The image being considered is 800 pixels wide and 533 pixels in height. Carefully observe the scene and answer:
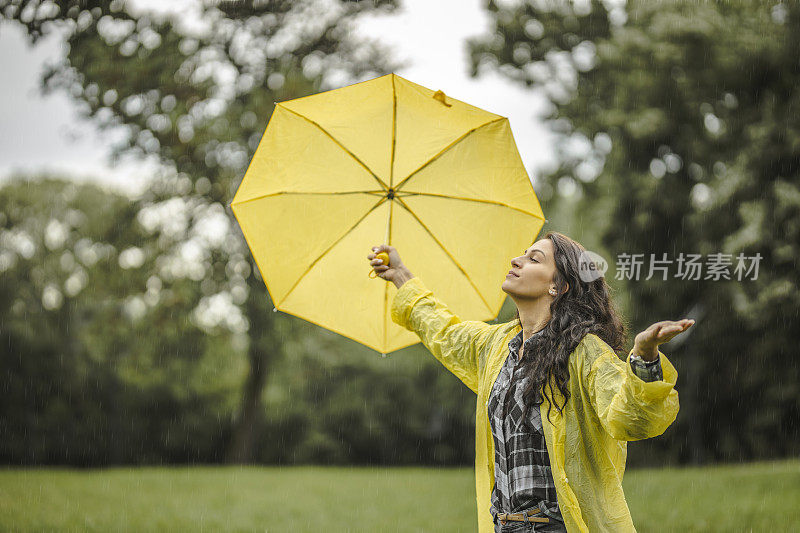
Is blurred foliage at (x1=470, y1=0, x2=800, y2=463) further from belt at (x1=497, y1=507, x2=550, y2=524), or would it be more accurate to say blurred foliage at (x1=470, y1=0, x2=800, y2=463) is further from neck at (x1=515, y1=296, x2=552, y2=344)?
belt at (x1=497, y1=507, x2=550, y2=524)

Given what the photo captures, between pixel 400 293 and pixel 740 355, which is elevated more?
pixel 400 293

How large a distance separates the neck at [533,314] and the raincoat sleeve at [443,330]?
0.78 feet

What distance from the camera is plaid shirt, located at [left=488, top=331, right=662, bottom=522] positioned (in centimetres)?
278

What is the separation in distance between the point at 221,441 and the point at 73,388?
477 centimetres

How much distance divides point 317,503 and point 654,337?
9096 millimetres

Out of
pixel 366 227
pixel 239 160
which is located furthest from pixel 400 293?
pixel 239 160

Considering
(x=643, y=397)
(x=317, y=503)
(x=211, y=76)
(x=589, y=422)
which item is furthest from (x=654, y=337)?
(x=211, y=76)

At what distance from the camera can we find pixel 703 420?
20562 mm

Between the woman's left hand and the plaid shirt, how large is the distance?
1.96ft

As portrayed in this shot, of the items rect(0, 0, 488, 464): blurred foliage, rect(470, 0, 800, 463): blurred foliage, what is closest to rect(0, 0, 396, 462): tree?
rect(0, 0, 488, 464): blurred foliage

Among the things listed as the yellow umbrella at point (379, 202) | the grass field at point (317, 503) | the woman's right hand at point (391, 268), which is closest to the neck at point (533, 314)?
the woman's right hand at point (391, 268)

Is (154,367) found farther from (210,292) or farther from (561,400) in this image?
(561,400)

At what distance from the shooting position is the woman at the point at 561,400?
7.99 feet

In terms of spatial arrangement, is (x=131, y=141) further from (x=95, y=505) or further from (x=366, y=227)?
(x=366, y=227)
